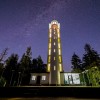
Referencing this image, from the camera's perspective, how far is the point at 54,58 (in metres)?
41.2

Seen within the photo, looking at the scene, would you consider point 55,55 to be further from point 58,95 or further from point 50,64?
point 58,95

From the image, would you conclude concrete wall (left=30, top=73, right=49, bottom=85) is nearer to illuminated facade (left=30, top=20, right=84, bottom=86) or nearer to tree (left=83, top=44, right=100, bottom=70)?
illuminated facade (left=30, top=20, right=84, bottom=86)

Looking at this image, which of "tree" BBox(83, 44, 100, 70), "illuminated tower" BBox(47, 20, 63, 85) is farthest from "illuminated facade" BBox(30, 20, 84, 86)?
"tree" BBox(83, 44, 100, 70)

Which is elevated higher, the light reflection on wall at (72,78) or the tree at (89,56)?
the tree at (89,56)

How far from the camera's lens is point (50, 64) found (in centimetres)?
4066

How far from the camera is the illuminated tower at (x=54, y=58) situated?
124 feet

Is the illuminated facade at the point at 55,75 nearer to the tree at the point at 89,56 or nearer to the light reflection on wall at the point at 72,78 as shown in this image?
the light reflection on wall at the point at 72,78

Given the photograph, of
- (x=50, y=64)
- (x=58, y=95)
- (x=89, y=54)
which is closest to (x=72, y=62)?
(x=89, y=54)

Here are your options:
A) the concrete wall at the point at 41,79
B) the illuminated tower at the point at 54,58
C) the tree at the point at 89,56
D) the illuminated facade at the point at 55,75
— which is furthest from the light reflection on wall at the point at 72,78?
the tree at the point at 89,56

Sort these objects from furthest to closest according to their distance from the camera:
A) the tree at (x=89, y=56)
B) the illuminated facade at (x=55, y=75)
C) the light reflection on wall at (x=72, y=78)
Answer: the tree at (x=89, y=56), the light reflection on wall at (x=72, y=78), the illuminated facade at (x=55, y=75)

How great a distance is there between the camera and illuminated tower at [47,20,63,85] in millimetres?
37781

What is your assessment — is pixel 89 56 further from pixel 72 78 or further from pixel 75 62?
pixel 72 78

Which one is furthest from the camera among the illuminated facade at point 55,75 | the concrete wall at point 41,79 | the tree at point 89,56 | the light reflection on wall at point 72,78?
the tree at point 89,56

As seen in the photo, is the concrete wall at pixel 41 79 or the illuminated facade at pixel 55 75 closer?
the illuminated facade at pixel 55 75
